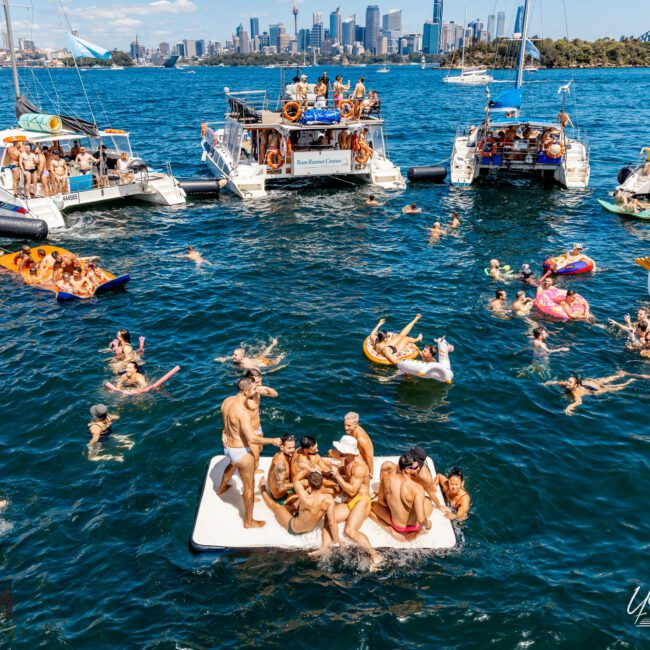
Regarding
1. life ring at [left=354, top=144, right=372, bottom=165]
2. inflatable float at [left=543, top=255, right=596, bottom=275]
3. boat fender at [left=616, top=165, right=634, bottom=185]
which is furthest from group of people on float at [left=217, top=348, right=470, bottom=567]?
boat fender at [left=616, top=165, right=634, bottom=185]

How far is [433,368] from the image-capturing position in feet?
48.8

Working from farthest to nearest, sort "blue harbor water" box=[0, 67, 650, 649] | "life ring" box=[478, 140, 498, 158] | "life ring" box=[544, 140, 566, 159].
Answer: "life ring" box=[478, 140, 498, 158] < "life ring" box=[544, 140, 566, 159] < "blue harbor water" box=[0, 67, 650, 649]

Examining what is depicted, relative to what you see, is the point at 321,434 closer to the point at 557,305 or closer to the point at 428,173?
the point at 557,305

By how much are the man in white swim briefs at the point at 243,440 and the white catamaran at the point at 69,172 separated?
20.1m

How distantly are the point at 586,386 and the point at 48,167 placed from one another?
79.2 ft

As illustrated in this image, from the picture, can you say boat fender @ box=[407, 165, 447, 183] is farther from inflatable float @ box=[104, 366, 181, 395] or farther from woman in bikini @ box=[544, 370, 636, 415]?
inflatable float @ box=[104, 366, 181, 395]

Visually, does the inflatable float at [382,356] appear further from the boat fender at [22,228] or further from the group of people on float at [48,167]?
the group of people on float at [48,167]

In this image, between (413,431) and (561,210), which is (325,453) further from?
(561,210)

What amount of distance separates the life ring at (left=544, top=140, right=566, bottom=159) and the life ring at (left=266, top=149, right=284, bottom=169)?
14.3 m

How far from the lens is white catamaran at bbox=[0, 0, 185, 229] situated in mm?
26703

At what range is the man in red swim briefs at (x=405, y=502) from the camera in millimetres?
9750

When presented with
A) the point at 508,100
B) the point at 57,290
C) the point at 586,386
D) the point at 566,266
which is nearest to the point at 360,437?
the point at 586,386

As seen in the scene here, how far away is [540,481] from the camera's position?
39.6 feet

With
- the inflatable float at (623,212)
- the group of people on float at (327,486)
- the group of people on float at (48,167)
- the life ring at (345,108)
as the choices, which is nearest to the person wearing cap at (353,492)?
the group of people on float at (327,486)
